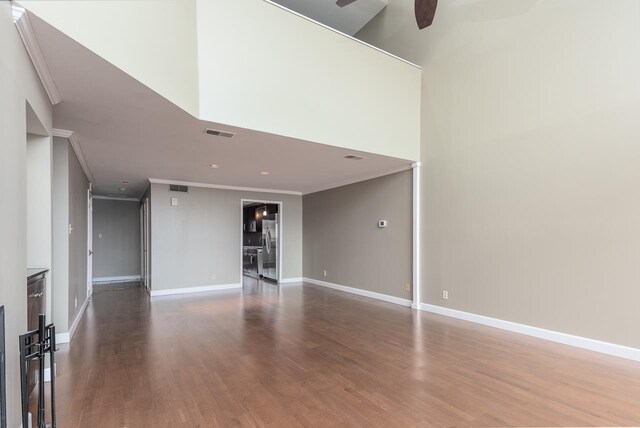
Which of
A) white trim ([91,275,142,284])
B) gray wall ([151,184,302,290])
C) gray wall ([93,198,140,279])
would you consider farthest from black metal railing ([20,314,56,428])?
gray wall ([93,198,140,279])

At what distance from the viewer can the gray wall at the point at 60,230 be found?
376 centimetres

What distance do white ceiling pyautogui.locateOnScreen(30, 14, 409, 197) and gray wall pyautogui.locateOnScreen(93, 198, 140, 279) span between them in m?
1.90

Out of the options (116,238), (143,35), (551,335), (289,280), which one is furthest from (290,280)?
(143,35)

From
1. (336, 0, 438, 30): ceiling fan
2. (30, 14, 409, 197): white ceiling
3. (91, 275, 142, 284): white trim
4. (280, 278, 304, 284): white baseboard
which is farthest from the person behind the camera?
(91, 275, 142, 284): white trim

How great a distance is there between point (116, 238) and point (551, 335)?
10.1 m

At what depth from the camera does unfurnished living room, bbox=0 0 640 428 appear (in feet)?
7.33

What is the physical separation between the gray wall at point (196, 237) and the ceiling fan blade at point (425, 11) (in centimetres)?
529

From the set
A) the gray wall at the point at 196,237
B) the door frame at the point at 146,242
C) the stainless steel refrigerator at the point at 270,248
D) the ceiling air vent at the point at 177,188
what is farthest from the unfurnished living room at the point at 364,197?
the stainless steel refrigerator at the point at 270,248

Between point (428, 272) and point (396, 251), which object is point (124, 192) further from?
point (428, 272)

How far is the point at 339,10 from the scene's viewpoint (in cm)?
629

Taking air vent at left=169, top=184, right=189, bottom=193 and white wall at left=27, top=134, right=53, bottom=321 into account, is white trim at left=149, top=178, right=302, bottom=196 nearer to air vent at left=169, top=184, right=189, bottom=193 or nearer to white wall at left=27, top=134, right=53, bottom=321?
air vent at left=169, top=184, right=189, bottom=193

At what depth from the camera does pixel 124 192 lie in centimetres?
841

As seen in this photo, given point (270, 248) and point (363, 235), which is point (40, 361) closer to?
point (363, 235)

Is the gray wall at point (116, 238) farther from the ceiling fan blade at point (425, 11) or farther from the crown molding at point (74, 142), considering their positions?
the ceiling fan blade at point (425, 11)
